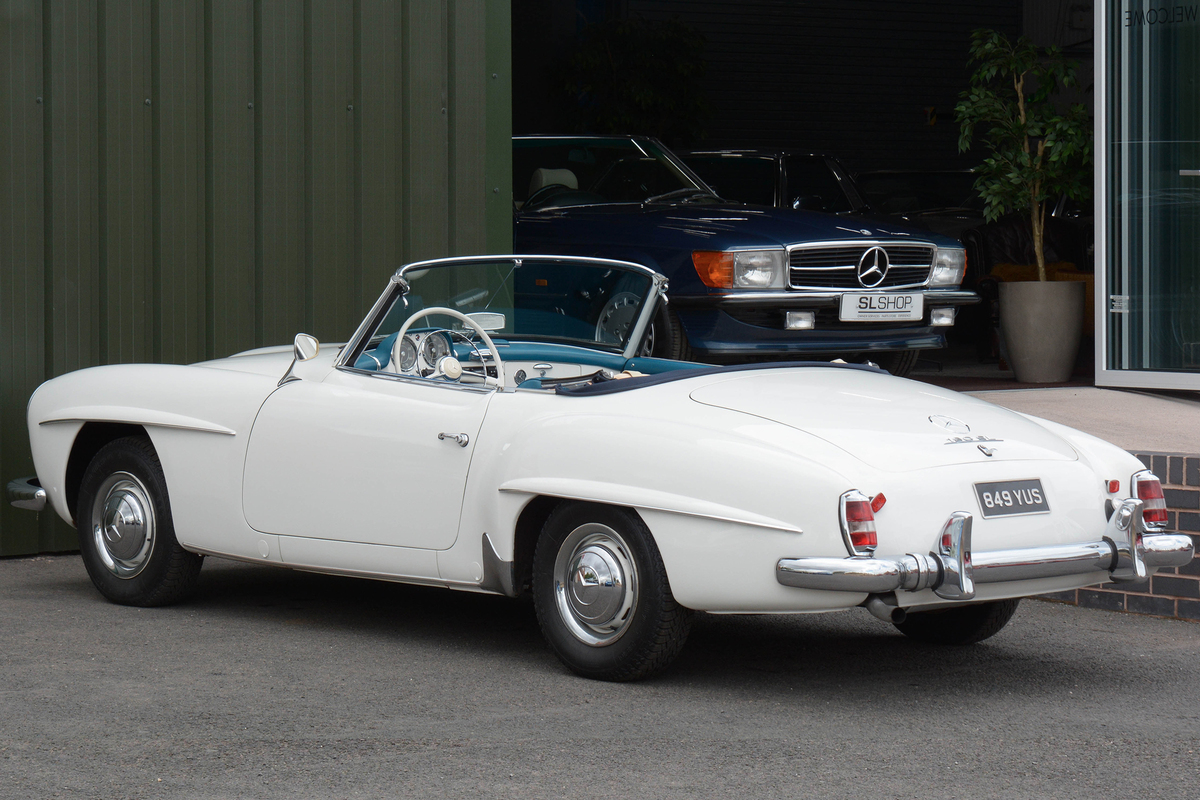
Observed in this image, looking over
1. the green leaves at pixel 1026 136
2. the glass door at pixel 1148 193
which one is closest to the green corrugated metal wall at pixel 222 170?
the glass door at pixel 1148 193

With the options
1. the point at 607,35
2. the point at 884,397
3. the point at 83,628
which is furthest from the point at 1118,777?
the point at 607,35

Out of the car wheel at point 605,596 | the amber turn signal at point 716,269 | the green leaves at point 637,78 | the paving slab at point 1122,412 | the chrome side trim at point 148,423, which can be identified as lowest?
the car wheel at point 605,596

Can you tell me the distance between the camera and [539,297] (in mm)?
5496

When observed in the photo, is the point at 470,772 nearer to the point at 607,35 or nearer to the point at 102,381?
the point at 102,381

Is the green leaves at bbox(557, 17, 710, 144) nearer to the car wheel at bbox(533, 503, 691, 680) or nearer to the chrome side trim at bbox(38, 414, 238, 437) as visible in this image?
the chrome side trim at bbox(38, 414, 238, 437)

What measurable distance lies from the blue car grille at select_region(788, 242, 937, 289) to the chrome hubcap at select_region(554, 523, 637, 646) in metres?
4.27

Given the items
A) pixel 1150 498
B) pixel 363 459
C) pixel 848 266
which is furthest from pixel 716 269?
pixel 1150 498

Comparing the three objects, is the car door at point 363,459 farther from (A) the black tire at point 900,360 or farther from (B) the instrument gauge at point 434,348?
(A) the black tire at point 900,360

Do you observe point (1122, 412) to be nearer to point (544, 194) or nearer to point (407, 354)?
point (544, 194)

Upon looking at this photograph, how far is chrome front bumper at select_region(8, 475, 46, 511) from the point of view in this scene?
230 inches

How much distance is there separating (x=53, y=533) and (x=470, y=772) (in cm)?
404

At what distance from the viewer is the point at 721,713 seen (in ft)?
13.6

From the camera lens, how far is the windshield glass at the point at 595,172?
32.5 ft

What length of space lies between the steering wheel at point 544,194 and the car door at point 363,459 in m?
4.76
